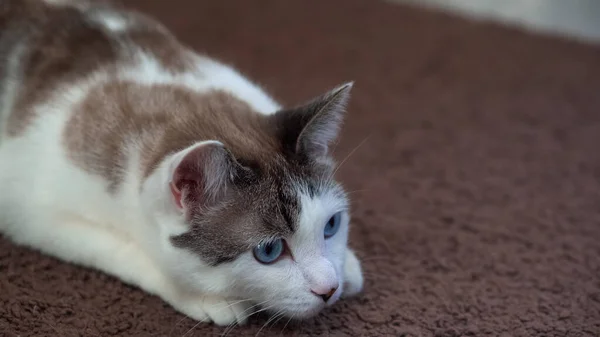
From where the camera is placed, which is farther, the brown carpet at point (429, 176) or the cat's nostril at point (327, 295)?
the brown carpet at point (429, 176)

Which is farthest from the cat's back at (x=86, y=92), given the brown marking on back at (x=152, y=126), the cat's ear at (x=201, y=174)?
the cat's ear at (x=201, y=174)

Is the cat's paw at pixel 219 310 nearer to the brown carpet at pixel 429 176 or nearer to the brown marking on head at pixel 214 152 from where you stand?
the brown carpet at pixel 429 176

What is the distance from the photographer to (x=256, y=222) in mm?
1170

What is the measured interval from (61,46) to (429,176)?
42.8 inches

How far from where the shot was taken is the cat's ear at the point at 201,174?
107 cm

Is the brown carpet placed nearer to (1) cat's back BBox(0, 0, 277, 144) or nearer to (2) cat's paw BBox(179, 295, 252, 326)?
(2) cat's paw BBox(179, 295, 252, 326)

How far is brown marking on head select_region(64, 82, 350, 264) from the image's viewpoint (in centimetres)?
116

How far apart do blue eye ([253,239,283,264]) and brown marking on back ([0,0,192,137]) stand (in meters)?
0.56

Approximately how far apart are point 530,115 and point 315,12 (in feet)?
3.80

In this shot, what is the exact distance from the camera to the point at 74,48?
155 centimetres

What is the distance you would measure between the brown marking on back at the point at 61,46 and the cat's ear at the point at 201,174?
1.54 feet

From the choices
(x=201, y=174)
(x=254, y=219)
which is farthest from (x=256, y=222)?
(x=201, y=174)

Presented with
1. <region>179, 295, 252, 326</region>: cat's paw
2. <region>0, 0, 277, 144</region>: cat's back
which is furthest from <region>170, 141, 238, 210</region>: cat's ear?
<region>0, 0, 277, 144</region>: cat's back

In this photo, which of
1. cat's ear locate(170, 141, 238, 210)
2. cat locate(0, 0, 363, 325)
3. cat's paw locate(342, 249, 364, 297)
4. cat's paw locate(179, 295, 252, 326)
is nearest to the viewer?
cat's ear locate(170, 141, 238, 210)
